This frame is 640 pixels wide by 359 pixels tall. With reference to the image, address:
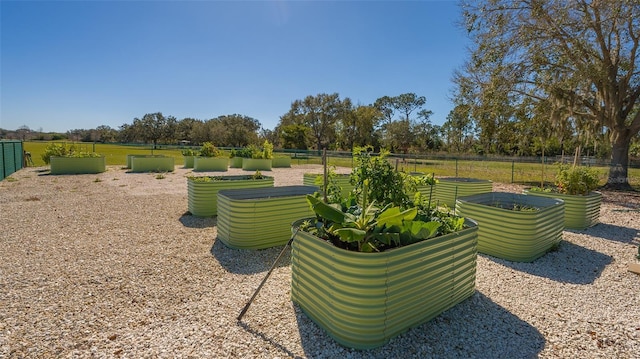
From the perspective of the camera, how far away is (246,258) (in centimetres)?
426

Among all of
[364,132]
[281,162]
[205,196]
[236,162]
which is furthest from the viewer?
[364,132]

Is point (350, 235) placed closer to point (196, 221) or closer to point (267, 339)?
point (267, 339)

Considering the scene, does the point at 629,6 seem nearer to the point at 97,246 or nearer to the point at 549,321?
the point at 549,321

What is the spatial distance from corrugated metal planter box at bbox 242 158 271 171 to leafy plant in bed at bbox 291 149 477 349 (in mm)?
14659

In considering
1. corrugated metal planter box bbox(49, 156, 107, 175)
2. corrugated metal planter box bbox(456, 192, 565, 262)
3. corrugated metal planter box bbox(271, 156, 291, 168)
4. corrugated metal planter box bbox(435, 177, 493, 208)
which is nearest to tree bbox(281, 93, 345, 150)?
corrugated metal planter box bbox(271, 156, 291, 168)

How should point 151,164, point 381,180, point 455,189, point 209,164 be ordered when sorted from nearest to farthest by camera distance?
point 381,180 < point 455,189 < point 151,164 < point 209,164

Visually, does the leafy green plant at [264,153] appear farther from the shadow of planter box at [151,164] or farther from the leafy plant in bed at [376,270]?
the leafy plant in bed at [376,270]

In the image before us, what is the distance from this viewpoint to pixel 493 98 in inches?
514

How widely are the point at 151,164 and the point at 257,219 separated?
13624mm

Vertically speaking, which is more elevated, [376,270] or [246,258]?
[376,270]

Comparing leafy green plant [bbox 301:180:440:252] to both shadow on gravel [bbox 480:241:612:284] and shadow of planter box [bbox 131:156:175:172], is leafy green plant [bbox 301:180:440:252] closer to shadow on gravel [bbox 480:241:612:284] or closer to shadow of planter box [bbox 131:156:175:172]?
shadow on gravel [bbox 480:241:612:284]

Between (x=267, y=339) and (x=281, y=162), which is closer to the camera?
(x=267, y=339)

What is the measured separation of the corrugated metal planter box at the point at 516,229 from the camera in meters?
4.42

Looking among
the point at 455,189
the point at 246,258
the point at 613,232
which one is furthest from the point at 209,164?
the point at 613,232
